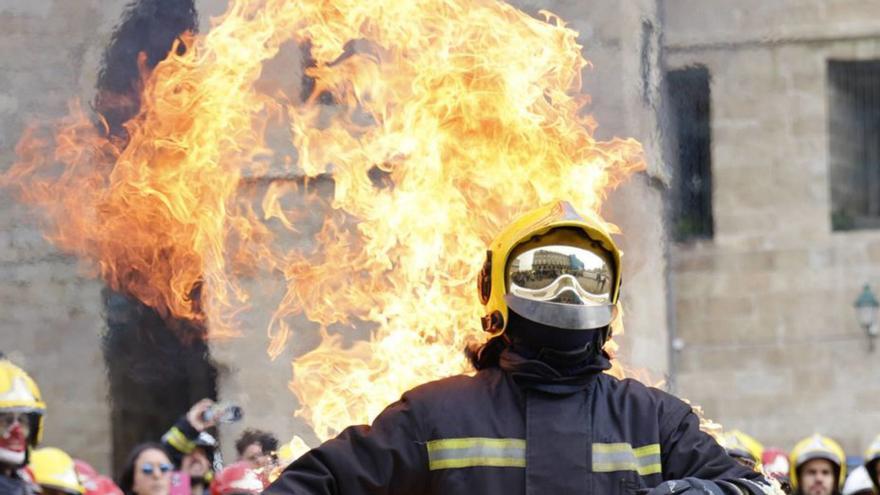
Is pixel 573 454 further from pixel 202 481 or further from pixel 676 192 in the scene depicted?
pixel 676 192

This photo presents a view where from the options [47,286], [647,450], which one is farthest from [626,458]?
[47,286]

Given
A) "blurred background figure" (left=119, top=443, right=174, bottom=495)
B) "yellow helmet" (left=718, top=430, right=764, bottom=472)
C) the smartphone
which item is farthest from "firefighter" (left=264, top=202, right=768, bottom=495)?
the smartphone

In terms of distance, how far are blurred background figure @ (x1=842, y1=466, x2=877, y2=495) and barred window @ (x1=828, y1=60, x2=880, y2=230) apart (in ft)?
27.0

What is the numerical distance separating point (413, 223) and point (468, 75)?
56cm

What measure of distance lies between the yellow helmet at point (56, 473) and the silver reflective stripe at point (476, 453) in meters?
4.76

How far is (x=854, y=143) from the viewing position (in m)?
20.3

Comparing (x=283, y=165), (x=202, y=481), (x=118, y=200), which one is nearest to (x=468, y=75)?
(x=118, y=200)

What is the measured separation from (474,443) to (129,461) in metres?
5.48

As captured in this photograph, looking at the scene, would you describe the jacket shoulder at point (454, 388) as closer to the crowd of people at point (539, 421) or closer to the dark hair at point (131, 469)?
the crowd of people at point (539, 421)

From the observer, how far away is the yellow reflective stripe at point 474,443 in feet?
17.3

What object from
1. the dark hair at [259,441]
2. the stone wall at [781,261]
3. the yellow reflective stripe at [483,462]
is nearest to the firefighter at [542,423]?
the yellow reflective stripe at [483,462]

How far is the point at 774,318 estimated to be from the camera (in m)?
20.0

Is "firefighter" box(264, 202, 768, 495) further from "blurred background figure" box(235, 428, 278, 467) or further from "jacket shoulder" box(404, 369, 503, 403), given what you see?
"blurred background figure" box(235, 428, 278, 467)

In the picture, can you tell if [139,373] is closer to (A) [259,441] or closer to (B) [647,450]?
(A) [259,441]
